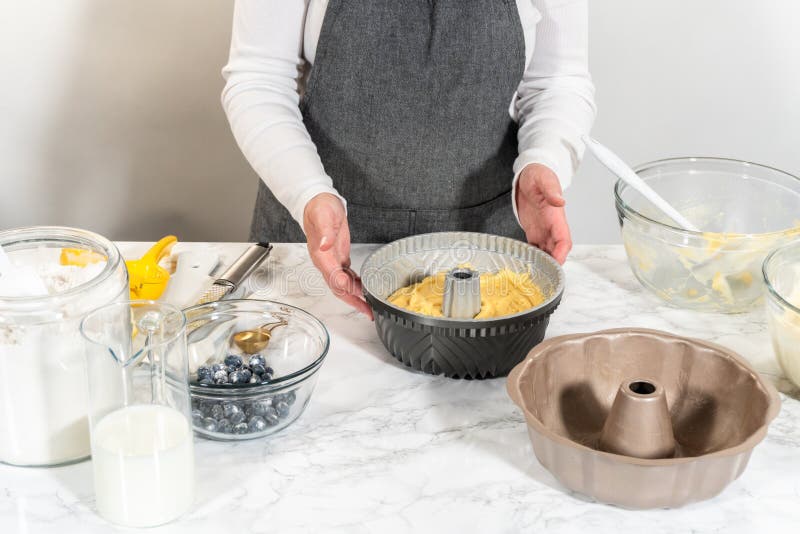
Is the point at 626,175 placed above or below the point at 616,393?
above

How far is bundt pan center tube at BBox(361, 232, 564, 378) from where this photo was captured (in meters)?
1.06

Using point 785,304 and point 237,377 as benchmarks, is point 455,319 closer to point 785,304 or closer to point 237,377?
point 237,377

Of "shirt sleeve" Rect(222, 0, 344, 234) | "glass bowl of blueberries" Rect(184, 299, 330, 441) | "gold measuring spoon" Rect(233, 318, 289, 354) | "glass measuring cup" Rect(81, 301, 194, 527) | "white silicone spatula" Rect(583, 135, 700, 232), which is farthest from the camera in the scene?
"shirt sleeve" Rect(222, 0, 344, 234)

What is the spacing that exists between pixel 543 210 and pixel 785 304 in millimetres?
381

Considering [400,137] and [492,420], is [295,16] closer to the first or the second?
[400,137]

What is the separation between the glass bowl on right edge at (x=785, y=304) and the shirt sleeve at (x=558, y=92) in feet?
1.22

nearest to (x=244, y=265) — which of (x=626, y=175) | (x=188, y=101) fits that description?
(x=626, y=175)

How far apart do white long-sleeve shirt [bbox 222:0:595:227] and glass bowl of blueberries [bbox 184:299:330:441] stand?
9.8 inches

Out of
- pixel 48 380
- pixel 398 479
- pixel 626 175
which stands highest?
pixel 626 175

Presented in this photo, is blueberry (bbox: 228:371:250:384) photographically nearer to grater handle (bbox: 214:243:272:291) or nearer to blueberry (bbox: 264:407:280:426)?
blueberry (bbox: 264:407:280:426)

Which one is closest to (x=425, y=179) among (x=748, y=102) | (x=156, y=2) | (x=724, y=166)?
(x=724, y=166)

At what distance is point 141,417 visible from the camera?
85 cm

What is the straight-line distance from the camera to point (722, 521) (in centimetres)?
88

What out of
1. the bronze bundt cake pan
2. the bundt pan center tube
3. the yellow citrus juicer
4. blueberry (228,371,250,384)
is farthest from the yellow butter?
the yellow citrus juicer
